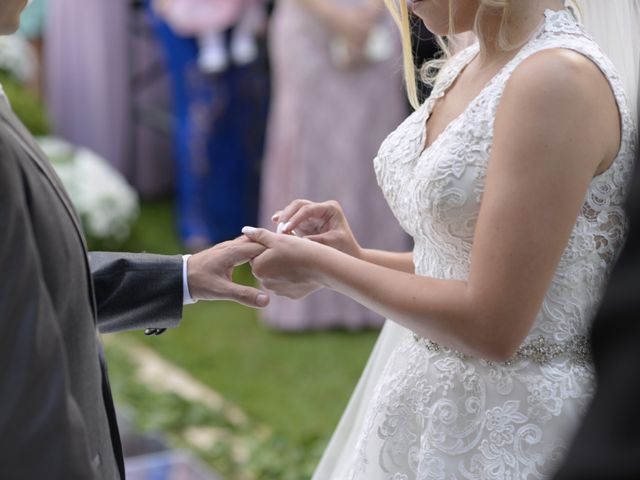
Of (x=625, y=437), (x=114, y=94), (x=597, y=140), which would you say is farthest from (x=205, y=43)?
(x=625, y=437)

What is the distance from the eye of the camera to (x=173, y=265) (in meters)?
1.98

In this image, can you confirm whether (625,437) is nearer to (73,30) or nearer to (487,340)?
(487,340)

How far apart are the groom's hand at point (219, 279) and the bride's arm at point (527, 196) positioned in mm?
401

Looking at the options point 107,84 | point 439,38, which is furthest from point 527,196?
point 107,84

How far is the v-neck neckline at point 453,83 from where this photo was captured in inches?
68.1

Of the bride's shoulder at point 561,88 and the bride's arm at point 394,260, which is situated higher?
the bride's shoulder at point 561,88

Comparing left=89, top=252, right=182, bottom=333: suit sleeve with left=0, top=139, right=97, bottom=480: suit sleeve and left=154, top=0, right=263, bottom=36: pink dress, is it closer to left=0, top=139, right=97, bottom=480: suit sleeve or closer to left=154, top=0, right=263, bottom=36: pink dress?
left=0, top=139, right=97, bottom=480: suit sleeve

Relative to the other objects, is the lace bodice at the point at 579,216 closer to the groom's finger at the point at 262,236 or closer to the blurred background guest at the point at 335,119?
the groom's finger at the point at 262,236

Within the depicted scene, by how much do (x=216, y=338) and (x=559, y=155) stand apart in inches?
151

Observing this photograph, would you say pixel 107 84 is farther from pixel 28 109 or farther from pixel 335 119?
pixel 335 119

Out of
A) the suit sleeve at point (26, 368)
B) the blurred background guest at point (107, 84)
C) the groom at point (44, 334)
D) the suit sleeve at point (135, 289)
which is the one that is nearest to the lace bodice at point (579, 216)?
the suit sleeve at point (135, 289)

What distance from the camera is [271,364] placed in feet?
16.2

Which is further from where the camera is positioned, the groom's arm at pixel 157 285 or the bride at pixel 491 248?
the groom's arm at pixel 157 285

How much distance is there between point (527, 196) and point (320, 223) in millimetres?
557
